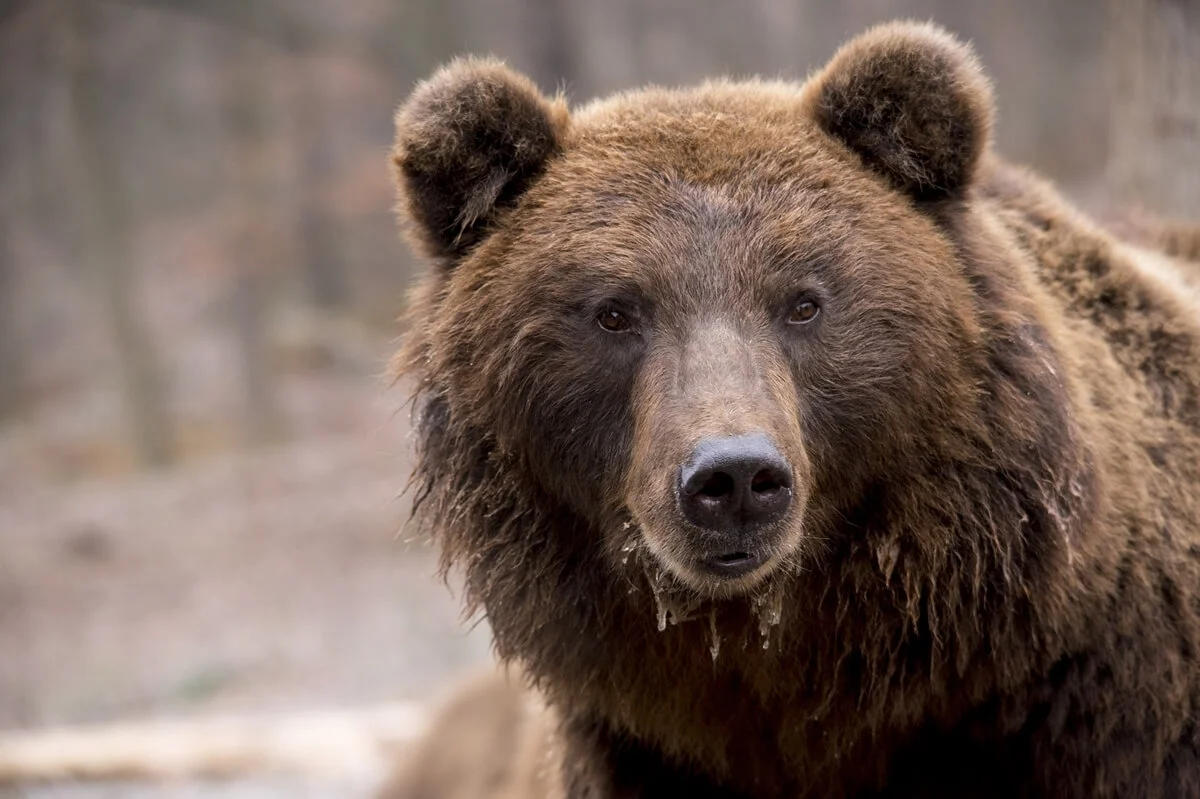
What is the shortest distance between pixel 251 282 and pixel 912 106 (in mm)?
20292

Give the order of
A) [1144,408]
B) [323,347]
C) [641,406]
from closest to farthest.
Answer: [641,406]
[1144,408]
[323,347]

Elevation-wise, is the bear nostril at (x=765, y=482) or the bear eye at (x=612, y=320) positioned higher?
the bear eye at (x=612, y=320)

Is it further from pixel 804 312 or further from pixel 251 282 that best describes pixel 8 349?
pixel 804 312

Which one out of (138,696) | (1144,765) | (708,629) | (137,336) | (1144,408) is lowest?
(138,696)

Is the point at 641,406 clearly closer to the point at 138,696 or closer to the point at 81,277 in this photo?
the point at 138,696

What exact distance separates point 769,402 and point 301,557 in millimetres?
11438

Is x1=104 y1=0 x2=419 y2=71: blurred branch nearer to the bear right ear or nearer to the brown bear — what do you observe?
the bear right ear

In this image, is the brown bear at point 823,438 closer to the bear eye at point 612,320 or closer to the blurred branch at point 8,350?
the bear eye at point 612,320

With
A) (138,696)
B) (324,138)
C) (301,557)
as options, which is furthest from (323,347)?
(138,696)

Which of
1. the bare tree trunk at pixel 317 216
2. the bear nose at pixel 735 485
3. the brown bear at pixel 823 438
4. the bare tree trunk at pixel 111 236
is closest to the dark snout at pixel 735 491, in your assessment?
the bear nose at pixel 735 485

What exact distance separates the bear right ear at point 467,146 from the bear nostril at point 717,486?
1230 mm

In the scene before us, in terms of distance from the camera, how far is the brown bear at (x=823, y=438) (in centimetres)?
357

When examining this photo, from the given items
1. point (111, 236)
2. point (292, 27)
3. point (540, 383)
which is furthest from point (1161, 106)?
point (111, 236)

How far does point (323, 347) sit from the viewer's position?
2275 centimetres
